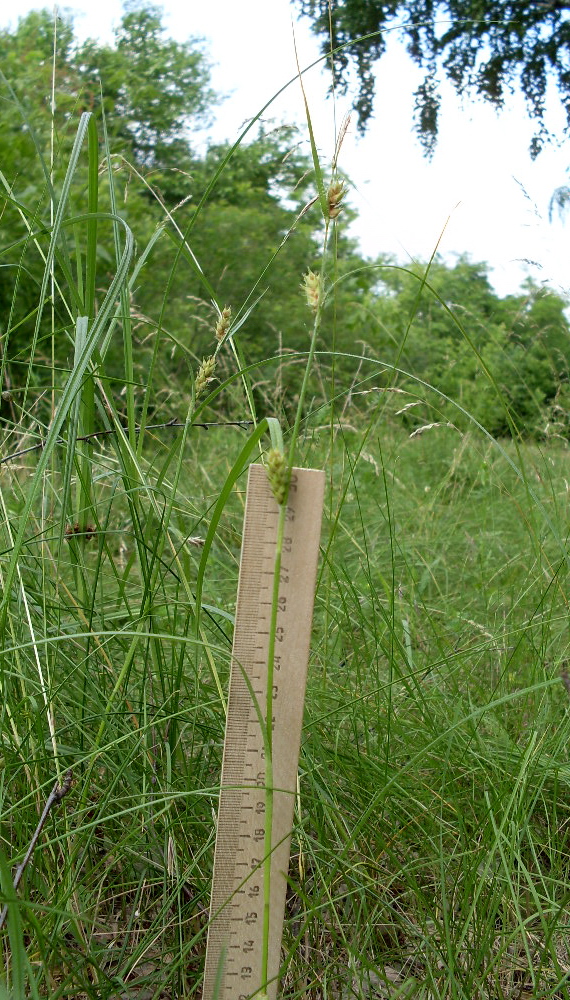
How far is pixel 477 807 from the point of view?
1380 millimetres

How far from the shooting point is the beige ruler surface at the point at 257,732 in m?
0.94

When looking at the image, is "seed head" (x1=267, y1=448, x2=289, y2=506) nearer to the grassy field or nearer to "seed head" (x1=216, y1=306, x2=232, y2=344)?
the grassy field

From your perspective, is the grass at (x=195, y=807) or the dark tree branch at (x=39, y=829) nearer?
the dark tree branch at (x=39, y=829)

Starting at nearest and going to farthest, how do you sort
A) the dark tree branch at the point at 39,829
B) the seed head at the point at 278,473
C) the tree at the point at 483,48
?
the seed head at the point at 278,473, the dark tree branch at the point at 39,829, the tree at the point at 483,48

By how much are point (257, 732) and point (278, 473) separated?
35cm

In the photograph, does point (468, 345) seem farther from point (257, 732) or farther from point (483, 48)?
point (257, 732)

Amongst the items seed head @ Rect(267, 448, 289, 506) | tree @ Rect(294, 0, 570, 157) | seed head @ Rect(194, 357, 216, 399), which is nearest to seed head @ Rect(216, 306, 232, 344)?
seed head @ Rect(194, 357, 216, 399)

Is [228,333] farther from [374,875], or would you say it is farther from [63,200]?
[374,875]

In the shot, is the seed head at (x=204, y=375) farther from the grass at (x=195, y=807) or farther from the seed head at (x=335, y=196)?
the seed head at (x=335, y=196)

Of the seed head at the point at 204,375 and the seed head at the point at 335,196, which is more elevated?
the seed head at the point at 335,196

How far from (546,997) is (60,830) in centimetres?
68

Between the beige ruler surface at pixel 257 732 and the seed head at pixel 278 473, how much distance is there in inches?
4.7

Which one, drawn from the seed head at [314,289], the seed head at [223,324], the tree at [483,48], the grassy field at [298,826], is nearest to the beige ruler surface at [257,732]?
the grassy field at [298,826]

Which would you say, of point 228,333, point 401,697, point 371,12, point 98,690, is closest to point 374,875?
point 401,697
